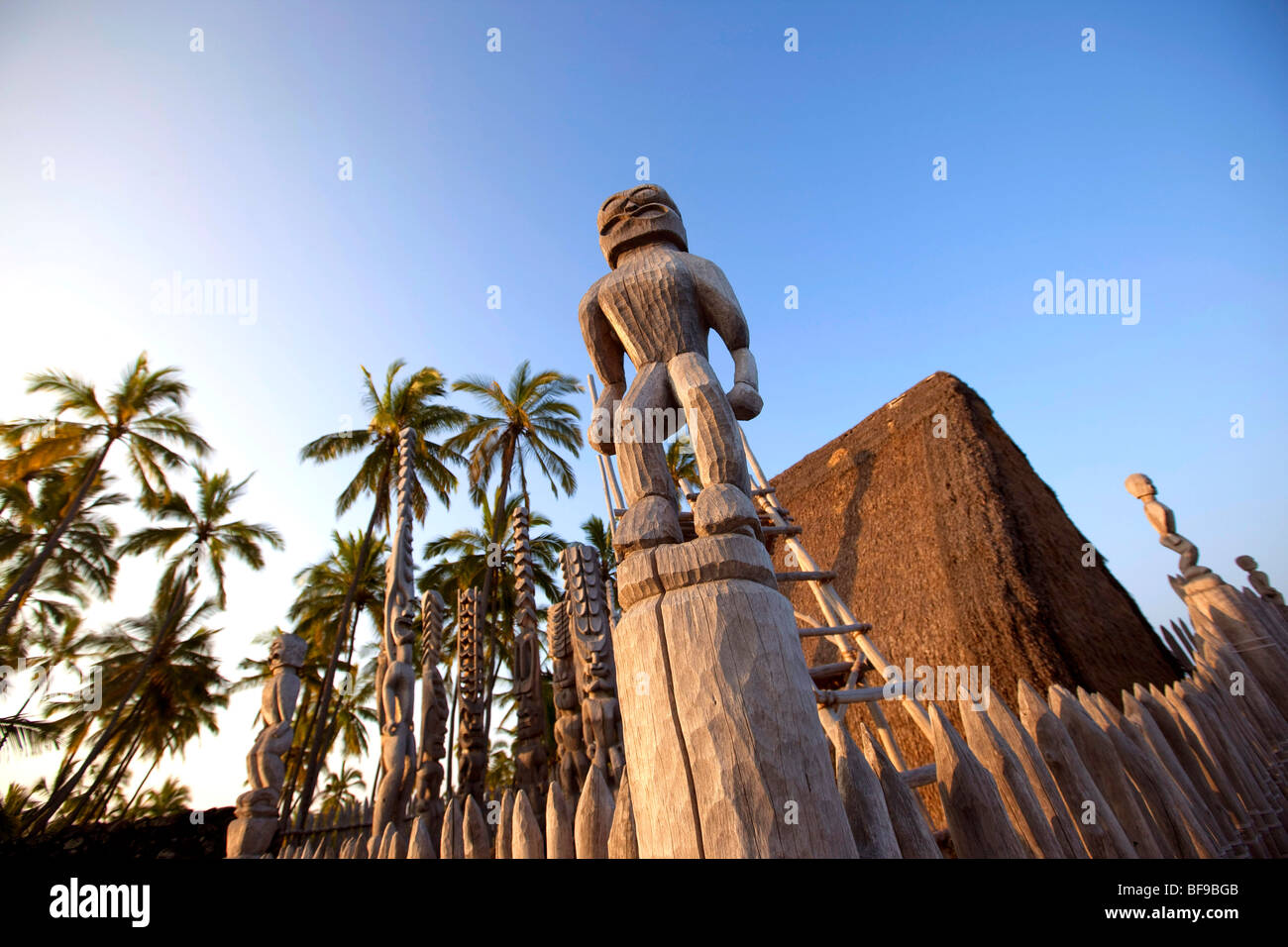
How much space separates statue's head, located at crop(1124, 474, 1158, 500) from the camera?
7289 mm

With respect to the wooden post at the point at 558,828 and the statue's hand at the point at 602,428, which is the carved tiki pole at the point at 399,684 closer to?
the wooden post at the point at 558,828

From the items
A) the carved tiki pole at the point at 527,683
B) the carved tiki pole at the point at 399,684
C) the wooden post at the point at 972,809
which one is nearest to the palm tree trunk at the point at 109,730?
the carved tiki pole at the point at 399,684

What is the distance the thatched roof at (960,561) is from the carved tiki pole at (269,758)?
24.9ft

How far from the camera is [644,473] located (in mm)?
2229

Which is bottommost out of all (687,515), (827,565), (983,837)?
(983,837)

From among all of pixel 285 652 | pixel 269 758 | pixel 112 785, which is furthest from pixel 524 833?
pixel 112 785

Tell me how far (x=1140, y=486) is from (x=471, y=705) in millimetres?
9071

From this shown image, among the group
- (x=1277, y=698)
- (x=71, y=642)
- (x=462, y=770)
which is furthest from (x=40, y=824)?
(x=1277, y=698)

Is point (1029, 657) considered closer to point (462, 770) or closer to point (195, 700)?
point (462, 770)

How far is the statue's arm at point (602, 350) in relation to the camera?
2.78 m

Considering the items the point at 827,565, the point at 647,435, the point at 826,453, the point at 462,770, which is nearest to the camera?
the point at 647,435

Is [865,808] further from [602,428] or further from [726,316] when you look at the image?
[726,316]
